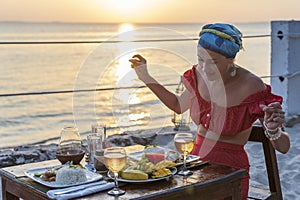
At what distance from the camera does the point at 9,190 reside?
6.68ft

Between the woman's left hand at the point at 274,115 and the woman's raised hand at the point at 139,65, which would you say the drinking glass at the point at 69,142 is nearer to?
the woman's raised hand at the point at 139,65

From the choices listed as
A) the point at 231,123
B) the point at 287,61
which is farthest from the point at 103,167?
the point at 287,61

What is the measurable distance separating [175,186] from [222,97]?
0.83 m

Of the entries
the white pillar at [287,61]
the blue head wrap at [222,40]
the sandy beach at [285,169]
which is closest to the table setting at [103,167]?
the blue head wrap at [222,40]

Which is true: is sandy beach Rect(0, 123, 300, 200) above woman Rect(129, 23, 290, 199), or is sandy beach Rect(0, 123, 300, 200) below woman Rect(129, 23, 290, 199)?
below

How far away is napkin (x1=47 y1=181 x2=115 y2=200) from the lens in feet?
5.59

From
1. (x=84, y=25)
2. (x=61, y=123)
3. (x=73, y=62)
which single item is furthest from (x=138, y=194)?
(x=84, y=25)

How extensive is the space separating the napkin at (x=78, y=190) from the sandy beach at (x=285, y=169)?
1.99 metres

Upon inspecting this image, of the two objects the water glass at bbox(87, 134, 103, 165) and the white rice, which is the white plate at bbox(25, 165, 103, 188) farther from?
the water glass at bbox(87, 134, 103, 165)

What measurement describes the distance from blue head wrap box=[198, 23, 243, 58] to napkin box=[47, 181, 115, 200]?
0.83m

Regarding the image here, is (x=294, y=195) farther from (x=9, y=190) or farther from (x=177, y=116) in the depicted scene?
(x=9, y=190)

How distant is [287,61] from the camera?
5199 mm

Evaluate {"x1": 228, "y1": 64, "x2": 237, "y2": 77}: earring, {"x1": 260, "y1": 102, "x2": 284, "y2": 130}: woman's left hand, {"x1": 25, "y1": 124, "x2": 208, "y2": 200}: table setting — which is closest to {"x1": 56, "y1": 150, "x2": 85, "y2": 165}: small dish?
{"x1": 25, "y1": 124, "x2": 208, "y2": 200}: table setting

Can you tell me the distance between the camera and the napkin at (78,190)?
1703 mm
